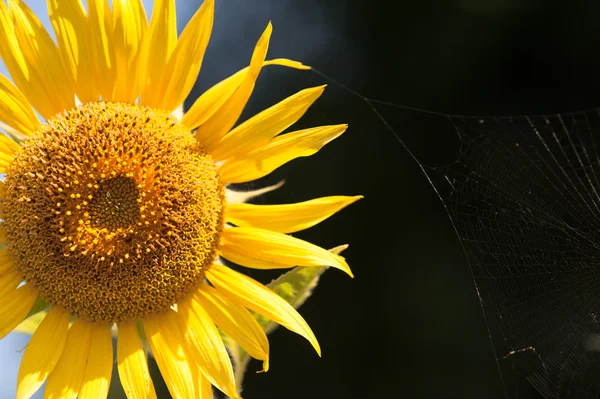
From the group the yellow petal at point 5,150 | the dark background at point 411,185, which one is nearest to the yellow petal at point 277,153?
the yellow petal at point 5,150

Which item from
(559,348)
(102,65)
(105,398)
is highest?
(102,65)

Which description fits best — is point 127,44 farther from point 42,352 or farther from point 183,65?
point 42,352

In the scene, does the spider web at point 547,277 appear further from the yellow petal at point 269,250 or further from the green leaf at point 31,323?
the green leaf at point 31,323

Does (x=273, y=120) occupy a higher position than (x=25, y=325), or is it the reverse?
A: (x=273, y=120)

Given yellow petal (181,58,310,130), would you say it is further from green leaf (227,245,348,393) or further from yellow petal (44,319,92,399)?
yellow petal (44,319,92,399)

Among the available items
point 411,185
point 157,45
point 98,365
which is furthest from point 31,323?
point 411,185

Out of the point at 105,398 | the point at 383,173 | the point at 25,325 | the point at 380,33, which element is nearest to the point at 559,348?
the point at 383,173

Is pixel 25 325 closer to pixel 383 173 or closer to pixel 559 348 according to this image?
pixel 559 348

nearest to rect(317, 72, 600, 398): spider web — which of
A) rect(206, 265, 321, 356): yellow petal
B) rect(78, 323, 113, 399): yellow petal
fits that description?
rect(206, 265, 321, 356): yellow petal
